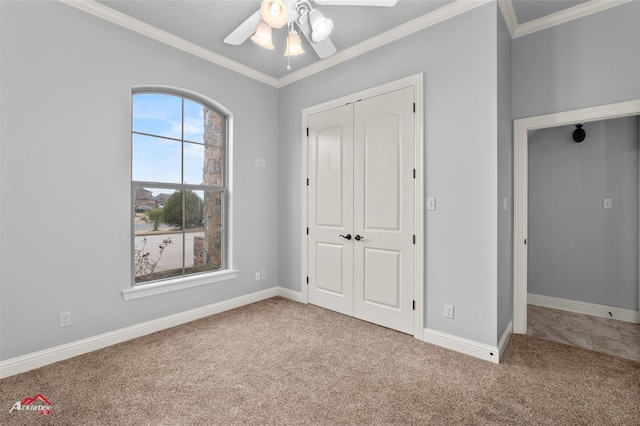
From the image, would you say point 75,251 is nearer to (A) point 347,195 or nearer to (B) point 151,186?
(B) point 151,186

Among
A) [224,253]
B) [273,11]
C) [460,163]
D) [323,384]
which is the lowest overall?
[323,384]

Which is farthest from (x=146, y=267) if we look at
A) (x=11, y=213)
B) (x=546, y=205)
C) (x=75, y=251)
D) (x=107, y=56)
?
(x=546, y=205)

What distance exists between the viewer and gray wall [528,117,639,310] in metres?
3.20

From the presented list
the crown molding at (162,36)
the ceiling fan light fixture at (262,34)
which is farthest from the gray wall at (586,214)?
the crown molding at (162,36)

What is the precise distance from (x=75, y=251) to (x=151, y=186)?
840 mm

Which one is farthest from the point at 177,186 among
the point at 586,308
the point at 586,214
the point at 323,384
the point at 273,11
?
the point at 586,308

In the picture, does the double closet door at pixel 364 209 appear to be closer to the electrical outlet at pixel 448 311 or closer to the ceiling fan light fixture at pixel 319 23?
the electrical outlet at pixel 448 311

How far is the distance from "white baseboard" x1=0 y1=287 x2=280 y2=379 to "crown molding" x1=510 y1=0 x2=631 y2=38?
4.01 meters

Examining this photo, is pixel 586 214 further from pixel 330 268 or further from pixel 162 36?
pixel 162 36

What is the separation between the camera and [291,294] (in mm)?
3914

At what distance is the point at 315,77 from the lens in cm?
362

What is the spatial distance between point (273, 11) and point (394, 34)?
64.5 inches

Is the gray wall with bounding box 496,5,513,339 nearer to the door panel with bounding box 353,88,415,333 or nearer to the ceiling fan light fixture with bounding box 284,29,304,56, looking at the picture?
the door panel with bounding box 353,88,415,333

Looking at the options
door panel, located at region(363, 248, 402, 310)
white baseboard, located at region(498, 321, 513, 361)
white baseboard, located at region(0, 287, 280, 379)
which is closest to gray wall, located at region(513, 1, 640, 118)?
door panel, located at region(363, 248, 402, 310)
